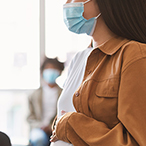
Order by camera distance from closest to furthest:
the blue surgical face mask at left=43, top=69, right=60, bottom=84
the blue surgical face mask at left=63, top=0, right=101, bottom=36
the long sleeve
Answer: the long sleeve < the blue surgical face mask at left=63, top=0, right=101, bottom=36 < the blue surgical face mask at left=43, top=69, right=60, bottom=84

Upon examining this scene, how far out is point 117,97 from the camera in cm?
103

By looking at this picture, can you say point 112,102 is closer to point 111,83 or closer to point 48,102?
point 111,83

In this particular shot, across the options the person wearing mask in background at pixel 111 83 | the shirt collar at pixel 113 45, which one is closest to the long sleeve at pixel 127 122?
the person wearing mask in background at pixel 111 83

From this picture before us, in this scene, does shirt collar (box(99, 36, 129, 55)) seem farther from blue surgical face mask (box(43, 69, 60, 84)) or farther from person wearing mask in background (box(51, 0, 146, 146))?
blue surgical face mask (box(43, 69, 60, 84))

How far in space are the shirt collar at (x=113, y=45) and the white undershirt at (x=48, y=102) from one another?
6.95 ft

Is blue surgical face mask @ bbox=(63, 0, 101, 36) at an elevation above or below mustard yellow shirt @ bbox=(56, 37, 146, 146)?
A: above

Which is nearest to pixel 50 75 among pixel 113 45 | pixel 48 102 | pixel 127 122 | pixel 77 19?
pixel 48 102

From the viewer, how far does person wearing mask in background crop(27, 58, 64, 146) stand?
10.5 ft

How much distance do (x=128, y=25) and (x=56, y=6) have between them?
2.32 meters

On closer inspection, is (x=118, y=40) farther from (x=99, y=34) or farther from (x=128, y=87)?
(x=128, y=87)

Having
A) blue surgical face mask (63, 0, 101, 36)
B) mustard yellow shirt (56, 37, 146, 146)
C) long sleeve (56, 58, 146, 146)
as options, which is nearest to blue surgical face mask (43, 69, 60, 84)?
blue surgical face mask (63, 0, 101, 36)

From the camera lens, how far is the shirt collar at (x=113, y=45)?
114 cm

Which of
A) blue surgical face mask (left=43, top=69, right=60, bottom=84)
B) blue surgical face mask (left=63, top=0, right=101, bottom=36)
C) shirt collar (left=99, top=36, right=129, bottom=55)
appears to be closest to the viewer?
shirt collar (left=99, top=36, right=129, bottom=55)

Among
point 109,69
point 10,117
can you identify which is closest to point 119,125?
point 109,69
